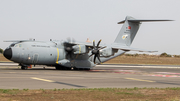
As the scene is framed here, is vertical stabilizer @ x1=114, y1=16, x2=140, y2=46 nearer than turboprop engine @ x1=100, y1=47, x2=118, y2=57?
No

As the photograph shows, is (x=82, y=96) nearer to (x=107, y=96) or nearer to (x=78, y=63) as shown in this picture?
A: (x=107, y=96)

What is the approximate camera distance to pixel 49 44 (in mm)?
29188

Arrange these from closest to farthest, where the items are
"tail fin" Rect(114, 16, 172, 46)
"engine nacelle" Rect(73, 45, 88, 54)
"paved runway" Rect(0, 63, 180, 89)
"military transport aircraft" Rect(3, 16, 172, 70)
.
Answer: "paved runway" Rect(0, 63, 180, 89) < "military transport aircraft" Rect(3, 16, 172, 70) < "engine nacelle" Rect(73, 45, 88, 54) < "tail fin" Rect(114, 16, 172, 46)

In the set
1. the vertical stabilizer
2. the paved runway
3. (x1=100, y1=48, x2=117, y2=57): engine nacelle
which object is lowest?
the paved runway

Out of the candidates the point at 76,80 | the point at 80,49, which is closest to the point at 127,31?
the point at 80,49

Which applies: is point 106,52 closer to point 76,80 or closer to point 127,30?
point 127,30

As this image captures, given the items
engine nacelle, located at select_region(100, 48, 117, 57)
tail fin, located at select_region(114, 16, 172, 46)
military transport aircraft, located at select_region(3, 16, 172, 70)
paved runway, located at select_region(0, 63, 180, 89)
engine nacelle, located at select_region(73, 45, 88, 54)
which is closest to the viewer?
paved runway, located at select_region(0, 63, 180, 89)

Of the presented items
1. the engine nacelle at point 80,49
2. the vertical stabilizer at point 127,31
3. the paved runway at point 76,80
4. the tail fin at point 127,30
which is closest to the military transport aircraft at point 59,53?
the engine nacelle at point 80,49

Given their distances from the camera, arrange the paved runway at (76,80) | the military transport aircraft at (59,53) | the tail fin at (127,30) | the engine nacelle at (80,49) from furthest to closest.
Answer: the tail fin at (127,30) → the engine nacelle at (80,49) → the military transport aircraft at (59,53) → the paved runway at (76,80)

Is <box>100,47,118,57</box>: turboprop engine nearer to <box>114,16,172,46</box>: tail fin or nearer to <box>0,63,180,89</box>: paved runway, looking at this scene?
<box>114,16,172,46</box>: tail fin

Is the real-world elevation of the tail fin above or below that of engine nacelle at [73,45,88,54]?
above

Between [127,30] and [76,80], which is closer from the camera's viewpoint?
[76,80]

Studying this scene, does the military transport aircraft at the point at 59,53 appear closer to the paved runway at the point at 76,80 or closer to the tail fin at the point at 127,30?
the tail fin at the point at 127,30

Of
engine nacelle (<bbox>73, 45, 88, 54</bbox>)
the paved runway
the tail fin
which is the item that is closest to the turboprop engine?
engine nacelle (<bbox>73, 45, 88, 54</bbox>)
